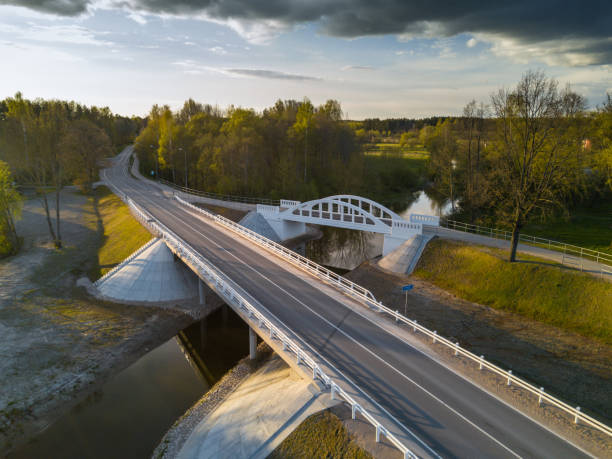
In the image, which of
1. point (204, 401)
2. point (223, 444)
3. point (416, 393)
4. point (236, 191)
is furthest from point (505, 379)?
point (236, 191)

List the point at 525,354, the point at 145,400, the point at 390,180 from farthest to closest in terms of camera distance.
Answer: the point at 390,180
the point at 525,354
the point at 145,400

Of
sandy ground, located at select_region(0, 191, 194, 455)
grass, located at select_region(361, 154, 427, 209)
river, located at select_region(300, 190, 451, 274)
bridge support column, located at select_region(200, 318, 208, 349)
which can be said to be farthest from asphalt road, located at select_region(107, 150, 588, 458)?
grass, located at select_region(361, 154, 427, 209)

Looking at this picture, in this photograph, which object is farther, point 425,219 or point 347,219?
point 347,219

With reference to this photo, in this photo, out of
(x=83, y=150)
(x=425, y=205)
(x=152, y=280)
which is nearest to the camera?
(x=152, y=280)

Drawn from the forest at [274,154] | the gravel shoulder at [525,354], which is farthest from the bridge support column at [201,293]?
the forest at [274,154]

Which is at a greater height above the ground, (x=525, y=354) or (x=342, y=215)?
(x=342, y=215)

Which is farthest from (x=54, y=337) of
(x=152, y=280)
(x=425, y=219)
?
(x=425, y=219)

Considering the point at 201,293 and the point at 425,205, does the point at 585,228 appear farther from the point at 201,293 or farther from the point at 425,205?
the point at 201,293

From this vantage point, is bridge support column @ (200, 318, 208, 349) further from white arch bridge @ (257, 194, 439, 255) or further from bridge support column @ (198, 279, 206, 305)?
white arch bridge @ (257, 194, 439, 255)
